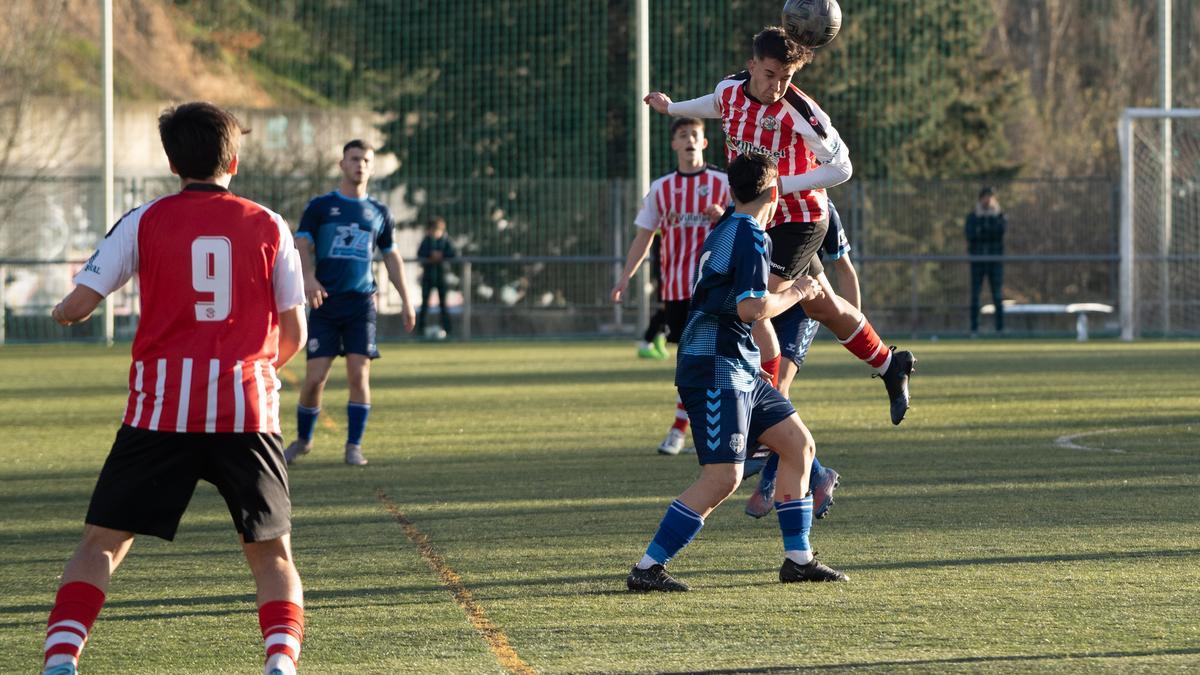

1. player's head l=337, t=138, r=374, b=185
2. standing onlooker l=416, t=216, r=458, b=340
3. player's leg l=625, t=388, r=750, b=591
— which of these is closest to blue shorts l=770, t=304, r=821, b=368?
player's leg l=625, t=388, r=750, b=591

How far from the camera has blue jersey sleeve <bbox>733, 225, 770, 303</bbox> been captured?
235 inches

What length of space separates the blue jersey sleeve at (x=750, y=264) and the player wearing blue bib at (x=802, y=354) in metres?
1.41

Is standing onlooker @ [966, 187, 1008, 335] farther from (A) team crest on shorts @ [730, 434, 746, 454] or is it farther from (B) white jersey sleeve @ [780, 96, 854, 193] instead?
(A) team crest on shorts @ [730, 434, 746, 454]

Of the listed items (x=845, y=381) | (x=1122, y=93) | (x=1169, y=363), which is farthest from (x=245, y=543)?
(x=1122, y=93)

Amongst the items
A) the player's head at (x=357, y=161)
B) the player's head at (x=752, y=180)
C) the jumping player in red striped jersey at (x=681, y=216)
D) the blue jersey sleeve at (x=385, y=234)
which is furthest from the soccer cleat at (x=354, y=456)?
the player's head at (x=752, y=180)

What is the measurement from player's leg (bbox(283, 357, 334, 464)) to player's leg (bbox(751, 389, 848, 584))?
480 centimetres

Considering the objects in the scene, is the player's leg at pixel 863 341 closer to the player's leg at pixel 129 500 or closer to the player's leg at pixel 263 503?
the player's leg at pixel 263 503

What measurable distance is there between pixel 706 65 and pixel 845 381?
16.3m

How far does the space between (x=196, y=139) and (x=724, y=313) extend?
2.14m

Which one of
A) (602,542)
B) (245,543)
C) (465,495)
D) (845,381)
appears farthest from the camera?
(845,381)

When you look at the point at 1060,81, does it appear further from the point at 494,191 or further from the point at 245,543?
the point at 245,543

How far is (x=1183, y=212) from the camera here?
84.4 ft

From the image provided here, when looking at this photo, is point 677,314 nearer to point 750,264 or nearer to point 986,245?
point 750,264

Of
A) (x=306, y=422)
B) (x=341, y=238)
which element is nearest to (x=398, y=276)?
(x=341, y=238)
